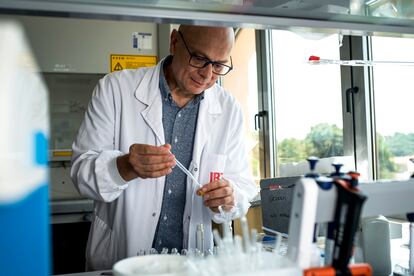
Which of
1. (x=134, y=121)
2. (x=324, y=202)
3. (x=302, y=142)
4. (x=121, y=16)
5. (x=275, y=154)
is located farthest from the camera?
(x=275, y=154)

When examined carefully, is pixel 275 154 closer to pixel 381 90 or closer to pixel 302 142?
pixel 302 142

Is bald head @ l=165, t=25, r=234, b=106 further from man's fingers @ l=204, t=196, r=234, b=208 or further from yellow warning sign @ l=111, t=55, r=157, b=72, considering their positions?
yellow warning sign @ l=111, t=55, r=157, b=72

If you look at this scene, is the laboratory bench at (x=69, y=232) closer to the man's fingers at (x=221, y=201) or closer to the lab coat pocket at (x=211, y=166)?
the lab coat pocket at (x=211, y=166)

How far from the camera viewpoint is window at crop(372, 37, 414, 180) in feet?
7.47

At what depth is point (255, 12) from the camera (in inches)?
41.2

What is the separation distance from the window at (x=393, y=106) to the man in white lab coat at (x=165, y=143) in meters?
0.93

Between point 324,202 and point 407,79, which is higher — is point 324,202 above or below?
below

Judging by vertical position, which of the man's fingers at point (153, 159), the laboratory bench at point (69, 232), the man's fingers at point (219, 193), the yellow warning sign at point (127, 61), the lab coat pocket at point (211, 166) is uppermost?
the yellow warning sign at point (127, 61)

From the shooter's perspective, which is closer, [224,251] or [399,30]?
[224,251]

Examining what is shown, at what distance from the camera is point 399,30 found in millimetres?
1241

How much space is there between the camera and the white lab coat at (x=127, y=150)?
1.67 m

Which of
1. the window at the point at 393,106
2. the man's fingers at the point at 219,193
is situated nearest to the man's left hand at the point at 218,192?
the man's fingers at the point at 219,193

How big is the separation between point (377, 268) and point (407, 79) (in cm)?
150

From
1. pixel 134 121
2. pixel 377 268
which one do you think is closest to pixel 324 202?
pixel 377 268
